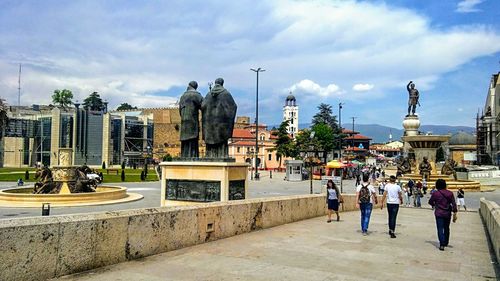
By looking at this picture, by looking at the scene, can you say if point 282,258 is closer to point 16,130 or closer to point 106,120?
point 106,120

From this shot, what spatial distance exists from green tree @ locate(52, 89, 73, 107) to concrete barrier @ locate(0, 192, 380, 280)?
9598 cm

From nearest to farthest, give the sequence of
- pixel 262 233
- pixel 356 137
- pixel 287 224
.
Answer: pixel 262 233
pixel 287 224
pixel 356 137

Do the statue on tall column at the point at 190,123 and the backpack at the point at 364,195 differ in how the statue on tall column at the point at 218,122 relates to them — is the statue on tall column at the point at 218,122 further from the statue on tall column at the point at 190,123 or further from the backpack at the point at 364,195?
the backpack at the point at 364,195

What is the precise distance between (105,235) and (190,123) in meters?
8.33

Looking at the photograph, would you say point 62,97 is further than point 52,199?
Yes

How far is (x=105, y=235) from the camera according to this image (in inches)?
233

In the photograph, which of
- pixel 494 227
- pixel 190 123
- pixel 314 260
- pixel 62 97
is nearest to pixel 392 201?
pixel 494 227

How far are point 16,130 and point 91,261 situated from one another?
268 feet

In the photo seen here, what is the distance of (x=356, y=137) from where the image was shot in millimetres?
130375

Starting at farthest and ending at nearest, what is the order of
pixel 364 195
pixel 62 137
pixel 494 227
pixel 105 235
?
pixel 62 137
pixel 364 195
pixel 494 227
pixel 105 235

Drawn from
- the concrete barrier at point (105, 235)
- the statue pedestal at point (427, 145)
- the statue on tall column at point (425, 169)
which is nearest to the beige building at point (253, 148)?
the statue pedestal at point (427, 145)

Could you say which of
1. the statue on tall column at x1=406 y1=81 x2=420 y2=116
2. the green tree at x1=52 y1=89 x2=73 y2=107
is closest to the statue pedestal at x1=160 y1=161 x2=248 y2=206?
the statue on tall column at x1=406 y1=81 x2=420 y2=116

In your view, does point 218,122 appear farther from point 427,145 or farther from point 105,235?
point 427,145

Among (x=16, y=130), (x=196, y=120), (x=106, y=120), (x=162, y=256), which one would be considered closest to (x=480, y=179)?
(x=196, y=120)
